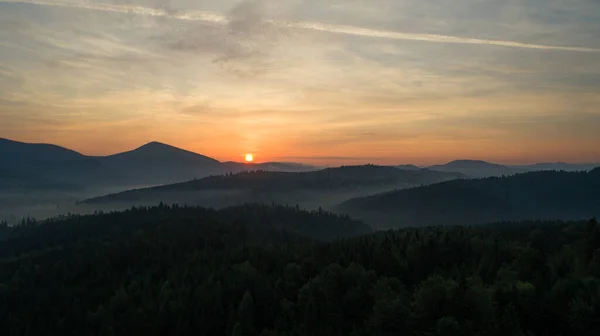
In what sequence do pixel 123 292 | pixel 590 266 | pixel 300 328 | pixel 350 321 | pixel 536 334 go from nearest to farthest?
pixel 536 334
pixel 300 328
pixel 350 321
pixel 590 266
pixel 123 292

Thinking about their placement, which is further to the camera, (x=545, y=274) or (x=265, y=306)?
(x=265, y=306)

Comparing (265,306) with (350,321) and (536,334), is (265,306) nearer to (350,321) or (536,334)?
(350,321)

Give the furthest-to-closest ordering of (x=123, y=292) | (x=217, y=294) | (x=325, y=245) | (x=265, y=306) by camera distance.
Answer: (x=325, y=245) → (x=123, y=292) → (x=217, y=294) → (x=265, y=306)

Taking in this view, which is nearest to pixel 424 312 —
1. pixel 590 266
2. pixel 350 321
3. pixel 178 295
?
pixel 350 321

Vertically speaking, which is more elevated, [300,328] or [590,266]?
[590,266]

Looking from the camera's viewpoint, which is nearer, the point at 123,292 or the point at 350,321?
the point at 350,321

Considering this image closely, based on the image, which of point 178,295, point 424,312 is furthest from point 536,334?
point 178,295

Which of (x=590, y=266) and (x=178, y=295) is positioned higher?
(x=590, y=266)

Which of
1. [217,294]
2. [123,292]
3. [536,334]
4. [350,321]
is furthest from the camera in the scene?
[123,292]

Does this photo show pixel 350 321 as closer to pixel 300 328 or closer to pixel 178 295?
pixel 300 328
